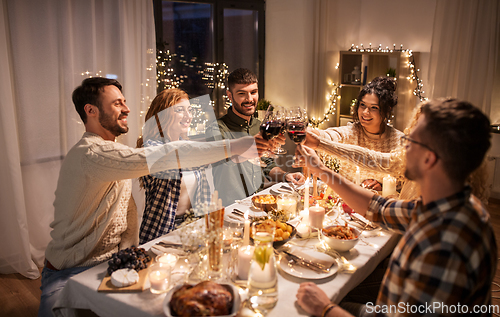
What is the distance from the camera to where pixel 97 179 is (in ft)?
5.38

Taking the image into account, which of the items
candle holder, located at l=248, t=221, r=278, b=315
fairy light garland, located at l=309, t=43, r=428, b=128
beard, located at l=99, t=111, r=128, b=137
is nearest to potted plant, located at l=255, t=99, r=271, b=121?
fairy light garland, located at l=309, t=43, r=428, b=128

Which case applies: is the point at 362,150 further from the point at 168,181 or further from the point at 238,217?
the point at 168,181

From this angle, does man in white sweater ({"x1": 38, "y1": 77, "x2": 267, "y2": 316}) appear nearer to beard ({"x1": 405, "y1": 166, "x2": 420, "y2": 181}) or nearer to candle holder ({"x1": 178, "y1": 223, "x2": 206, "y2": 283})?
candle holder ({"x1": 178, "y1": 223, "x2": 206, "y2": 283})

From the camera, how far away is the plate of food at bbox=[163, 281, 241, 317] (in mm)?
1084

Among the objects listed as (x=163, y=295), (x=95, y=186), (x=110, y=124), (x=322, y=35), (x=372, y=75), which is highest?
(x=322, y=35)

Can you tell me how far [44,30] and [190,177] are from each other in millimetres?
1641

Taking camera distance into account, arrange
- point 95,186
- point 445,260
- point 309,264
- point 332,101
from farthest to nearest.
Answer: point 332,101 → point 95,186 → point 309,264 → point 445,260

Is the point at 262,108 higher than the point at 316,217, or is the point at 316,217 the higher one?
the point at 262,108

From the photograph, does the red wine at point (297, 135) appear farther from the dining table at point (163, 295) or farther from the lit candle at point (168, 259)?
the lit candle at point (168, 259)

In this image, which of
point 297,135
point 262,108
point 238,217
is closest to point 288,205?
point 238,217

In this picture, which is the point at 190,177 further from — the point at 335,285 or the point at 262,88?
the point at 262,88

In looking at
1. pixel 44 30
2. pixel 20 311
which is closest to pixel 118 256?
pixel 20 311

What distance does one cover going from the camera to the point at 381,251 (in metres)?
1.64

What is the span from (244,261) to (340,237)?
489 millimetres
